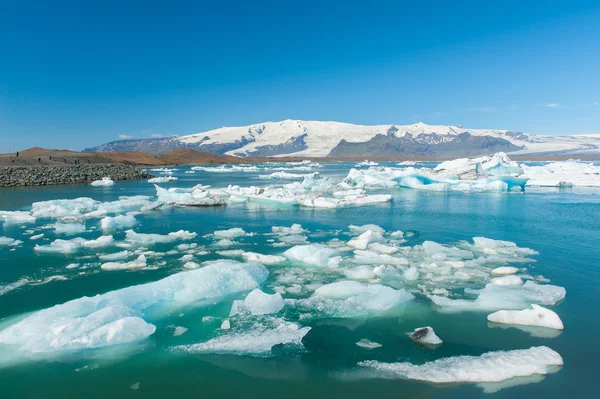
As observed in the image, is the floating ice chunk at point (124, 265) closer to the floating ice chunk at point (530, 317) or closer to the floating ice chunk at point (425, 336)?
the floating ice chunk at point (425, 336)

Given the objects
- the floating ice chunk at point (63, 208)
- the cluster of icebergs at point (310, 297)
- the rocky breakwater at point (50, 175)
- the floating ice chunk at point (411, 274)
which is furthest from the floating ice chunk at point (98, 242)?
the rocky breakwater at point (50, 175)

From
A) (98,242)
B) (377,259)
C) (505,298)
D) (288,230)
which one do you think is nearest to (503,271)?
(505,298)

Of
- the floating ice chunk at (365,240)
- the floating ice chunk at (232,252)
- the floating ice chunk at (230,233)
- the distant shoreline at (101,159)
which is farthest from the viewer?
the distant shoreline at (101,159)

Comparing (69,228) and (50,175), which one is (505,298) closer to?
(69,228)

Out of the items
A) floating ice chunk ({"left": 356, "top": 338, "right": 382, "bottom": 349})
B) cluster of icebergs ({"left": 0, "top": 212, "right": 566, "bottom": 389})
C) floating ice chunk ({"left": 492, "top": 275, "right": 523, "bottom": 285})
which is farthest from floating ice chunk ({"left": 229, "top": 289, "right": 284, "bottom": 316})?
floating ice chunk ({"left": 492, "top": 275, "right": 523, "bottom": 285})

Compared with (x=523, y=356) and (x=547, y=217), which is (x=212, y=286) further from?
(x=547, y=217)

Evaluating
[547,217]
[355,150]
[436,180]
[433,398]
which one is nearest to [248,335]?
[433,398]

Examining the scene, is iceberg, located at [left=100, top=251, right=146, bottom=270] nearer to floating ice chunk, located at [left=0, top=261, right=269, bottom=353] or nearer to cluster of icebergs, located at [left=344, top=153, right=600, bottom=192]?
floating ice chunk, located at [left=0, top=261, right=269, bottom=353]
